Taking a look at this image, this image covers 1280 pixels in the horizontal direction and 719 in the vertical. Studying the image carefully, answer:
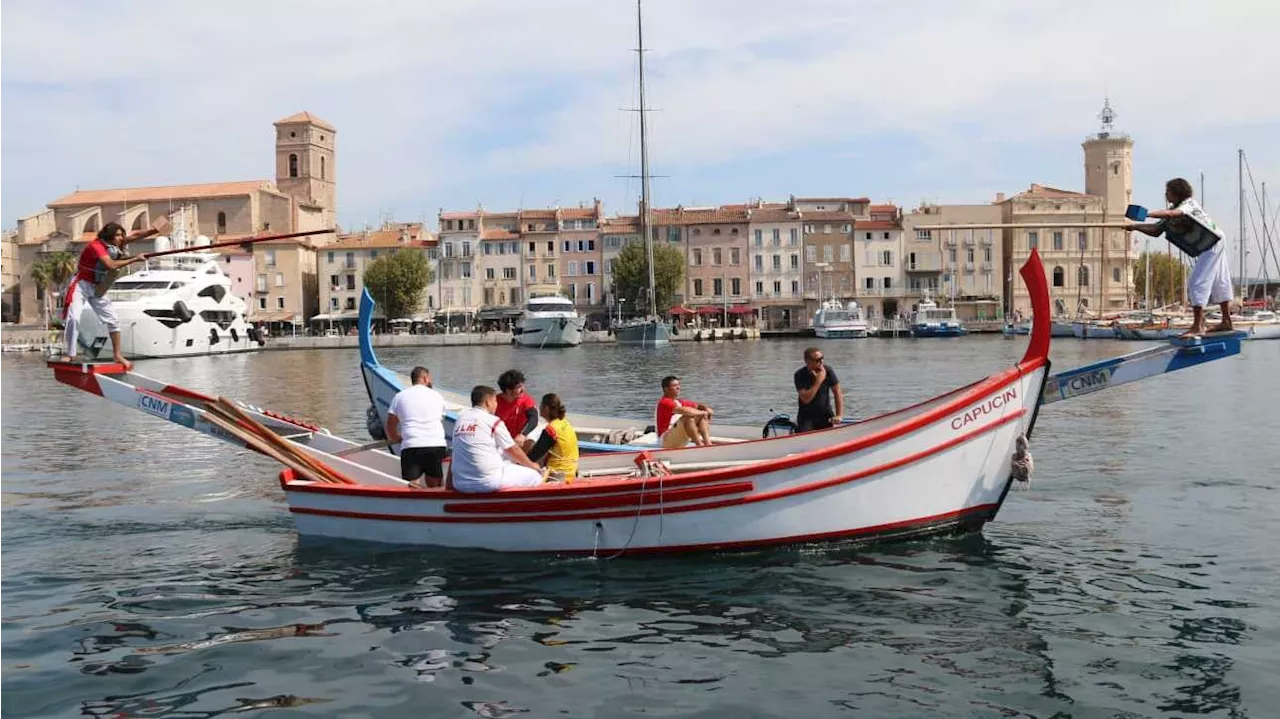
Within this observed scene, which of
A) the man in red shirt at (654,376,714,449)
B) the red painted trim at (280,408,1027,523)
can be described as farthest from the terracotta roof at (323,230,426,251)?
the red painted trim at (280,408,1027,523)

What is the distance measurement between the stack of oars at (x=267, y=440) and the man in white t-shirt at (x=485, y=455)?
228 cm

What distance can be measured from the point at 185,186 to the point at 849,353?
76.7m

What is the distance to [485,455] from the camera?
36.6ft

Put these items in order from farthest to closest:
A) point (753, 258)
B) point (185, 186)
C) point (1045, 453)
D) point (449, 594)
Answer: point (185, 186)
point (753, 258)
point (1045, 453)
point (449, 594)

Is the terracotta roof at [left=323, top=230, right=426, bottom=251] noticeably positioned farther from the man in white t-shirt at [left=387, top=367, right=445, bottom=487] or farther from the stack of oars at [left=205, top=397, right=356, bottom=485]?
the man in white t-shirt at [left=387, top=367, right=445, bottom=487]

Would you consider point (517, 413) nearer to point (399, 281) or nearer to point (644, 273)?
point (644, 273)

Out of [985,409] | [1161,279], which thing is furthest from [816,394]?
[1161,279]

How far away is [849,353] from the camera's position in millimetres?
64125

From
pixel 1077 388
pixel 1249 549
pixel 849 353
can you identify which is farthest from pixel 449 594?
pixel 849 353

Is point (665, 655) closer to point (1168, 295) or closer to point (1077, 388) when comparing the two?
point (1077, 388)

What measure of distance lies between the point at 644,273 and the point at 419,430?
82.2 metres

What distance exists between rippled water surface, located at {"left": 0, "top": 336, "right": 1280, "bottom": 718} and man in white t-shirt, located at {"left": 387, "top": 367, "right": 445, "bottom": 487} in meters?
0.97

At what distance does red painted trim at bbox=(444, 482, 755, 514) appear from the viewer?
11016 millimetres

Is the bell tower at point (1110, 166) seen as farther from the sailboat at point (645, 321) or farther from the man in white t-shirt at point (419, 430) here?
the man in white t-shirt at point (419, 430)
